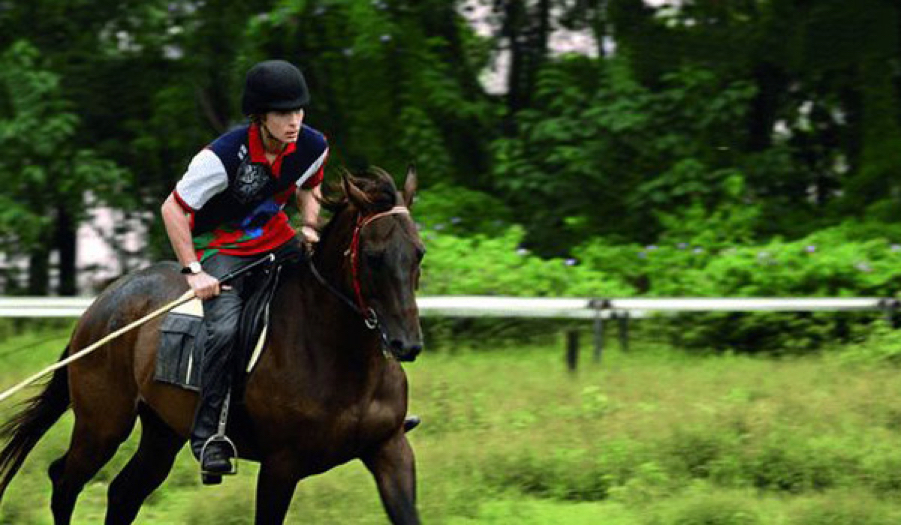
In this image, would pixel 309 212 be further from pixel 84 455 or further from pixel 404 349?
pixel 84 455

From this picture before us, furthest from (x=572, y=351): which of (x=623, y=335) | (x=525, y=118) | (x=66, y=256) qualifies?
(x=66, y=256)

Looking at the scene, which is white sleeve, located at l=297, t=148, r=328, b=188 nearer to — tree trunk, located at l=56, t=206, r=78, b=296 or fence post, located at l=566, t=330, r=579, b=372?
fence post, located at l=566, t=330, r=579, b=372

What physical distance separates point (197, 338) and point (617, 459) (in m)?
2.99

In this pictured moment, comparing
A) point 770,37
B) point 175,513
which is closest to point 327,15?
point 770,37

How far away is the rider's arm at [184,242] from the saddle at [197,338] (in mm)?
179

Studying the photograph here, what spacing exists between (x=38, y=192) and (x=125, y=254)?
1.28 meters

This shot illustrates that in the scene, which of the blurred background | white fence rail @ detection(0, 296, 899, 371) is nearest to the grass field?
white fence rail @ detection(0, 296, 899, 371)

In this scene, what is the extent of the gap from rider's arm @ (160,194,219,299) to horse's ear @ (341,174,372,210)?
0.75m

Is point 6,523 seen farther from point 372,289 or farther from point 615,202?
point 615,202

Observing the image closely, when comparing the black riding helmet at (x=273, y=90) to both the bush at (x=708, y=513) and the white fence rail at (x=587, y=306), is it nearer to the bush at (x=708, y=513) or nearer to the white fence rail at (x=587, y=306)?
the bush at (x=708, y=513)

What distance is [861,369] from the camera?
10.2 m

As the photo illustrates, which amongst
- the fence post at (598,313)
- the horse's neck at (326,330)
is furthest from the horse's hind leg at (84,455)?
the fence post at (598,313)

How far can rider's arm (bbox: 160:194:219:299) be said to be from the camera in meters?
5.84

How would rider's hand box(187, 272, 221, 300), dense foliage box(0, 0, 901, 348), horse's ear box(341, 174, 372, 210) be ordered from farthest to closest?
dense foliage box(0, 0, 901, 348)
rider's hand box(187, 272, 221, 300)
horse's ear box(341, 174, 372, 210)
